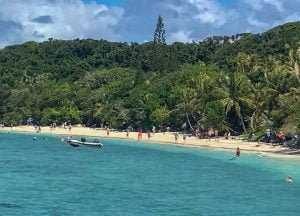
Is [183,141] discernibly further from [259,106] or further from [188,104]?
[259,106]

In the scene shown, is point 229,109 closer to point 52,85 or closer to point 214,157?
point 214,157

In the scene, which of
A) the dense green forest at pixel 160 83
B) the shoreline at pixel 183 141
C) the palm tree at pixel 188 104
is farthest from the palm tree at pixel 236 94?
the palm tree at pixel 188 104

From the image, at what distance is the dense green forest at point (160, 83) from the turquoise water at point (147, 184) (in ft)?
30.9

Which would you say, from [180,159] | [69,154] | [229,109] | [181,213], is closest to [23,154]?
[69,154]

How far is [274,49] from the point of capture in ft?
327

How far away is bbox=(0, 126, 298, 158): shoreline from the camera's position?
Result: 60281mm

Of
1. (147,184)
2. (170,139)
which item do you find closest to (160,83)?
(170,139)

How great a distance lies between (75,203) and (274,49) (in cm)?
7193

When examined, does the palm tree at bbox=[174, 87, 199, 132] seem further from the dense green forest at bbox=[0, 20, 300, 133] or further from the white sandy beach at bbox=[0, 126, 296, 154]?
the white sandy beach at bbox=[0, 126, 296, 154]

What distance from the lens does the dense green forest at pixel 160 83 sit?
7025 centimetres

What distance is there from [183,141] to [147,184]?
114ft

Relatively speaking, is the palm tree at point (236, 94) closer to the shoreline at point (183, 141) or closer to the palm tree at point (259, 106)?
the palm tree at point (259, 106)

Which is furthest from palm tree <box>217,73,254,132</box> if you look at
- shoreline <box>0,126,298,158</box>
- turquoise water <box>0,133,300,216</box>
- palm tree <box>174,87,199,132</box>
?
turquoise water <box>0,133,300,216</box>

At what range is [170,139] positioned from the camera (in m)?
79.2
